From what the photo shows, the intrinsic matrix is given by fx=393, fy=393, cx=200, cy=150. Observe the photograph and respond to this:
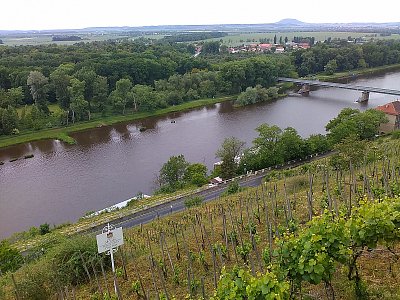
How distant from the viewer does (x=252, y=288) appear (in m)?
5.21

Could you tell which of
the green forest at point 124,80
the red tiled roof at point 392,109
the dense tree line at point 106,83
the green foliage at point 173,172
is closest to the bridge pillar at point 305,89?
the green forest at point 124,80

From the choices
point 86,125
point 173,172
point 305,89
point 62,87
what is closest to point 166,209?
point 173,172

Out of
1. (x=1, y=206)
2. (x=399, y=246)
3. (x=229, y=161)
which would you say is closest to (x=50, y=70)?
(x=1, y=206)

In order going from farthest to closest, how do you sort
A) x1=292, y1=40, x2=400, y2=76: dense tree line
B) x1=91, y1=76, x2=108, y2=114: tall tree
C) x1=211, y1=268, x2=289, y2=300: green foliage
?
x1=292, y1=40, x2=400, y2=76: dense tree line → x1=91, y1=76, x2=108, y2=114: tall tree → x1=211, y1=268, x2=289, y2=300: green foliage

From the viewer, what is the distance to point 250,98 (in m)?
49.5

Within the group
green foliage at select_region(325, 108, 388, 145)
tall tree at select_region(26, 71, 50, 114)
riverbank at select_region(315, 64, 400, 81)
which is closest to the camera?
green foliage at select_region(325, 108, 388, 145)

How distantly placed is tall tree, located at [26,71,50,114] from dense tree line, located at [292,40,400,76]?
140ft

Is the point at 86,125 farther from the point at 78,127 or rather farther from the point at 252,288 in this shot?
the point at 252,288

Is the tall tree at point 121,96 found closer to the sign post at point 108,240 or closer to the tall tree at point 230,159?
the tall tree at point 230,159

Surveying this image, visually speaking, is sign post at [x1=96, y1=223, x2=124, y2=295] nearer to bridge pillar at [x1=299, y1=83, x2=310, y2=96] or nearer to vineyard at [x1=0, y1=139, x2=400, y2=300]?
vineyard at [x1=0, y1=139, x2=400, y2=300]

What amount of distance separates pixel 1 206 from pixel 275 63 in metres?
46.9

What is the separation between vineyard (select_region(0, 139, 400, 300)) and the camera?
5828 mm

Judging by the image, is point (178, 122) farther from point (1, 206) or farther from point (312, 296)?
point (312, 296)

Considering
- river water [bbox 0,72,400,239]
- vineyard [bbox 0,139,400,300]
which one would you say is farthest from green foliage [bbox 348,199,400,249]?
river water [bbox 0,72,400,239]
